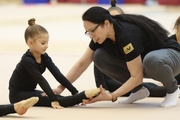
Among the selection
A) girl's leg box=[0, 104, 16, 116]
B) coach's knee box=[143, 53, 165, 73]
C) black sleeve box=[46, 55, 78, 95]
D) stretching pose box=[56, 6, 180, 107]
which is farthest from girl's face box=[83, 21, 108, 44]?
girl's leg box=[0, 104, 16, 116]

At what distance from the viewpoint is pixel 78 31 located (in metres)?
10.0

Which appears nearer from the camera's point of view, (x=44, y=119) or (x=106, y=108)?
(x=44, y=119)

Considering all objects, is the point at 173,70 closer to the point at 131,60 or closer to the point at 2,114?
the point at 131,60

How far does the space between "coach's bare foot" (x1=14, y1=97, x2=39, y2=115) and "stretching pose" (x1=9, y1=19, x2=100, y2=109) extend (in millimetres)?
388

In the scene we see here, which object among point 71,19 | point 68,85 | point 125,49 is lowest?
point 71,19

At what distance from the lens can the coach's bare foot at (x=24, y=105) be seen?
3.22 m

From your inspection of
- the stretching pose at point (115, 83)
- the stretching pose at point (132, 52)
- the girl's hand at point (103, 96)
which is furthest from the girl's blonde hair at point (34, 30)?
the stretching pose at point (115, 83)

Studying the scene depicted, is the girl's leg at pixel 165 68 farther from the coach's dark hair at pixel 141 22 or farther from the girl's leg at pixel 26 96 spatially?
the girl's leg at pixel 26 96

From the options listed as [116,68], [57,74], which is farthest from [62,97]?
[116,68]

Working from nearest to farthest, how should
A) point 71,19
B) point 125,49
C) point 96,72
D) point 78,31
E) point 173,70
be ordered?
point 125,49
point 173,70
point 96,72
point 78,31
point 71,19

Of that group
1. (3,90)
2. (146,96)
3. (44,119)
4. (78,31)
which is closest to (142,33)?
(146,96)

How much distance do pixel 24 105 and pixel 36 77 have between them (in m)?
0.44

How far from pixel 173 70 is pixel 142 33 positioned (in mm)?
373

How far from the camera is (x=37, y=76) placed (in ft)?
11.9
